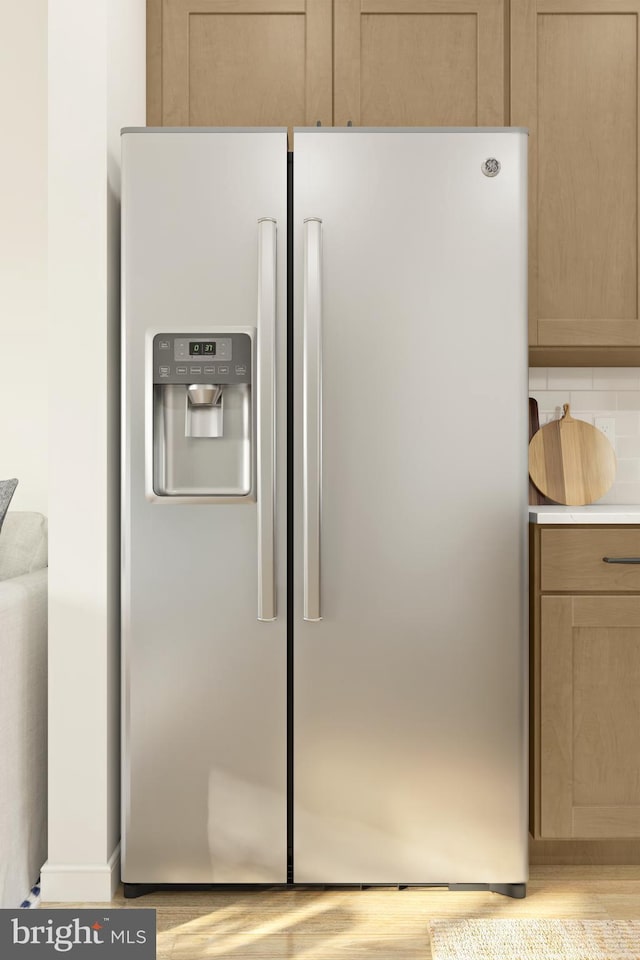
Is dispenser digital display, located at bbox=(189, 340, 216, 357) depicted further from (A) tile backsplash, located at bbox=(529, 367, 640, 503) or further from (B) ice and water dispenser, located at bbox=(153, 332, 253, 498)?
(A) tile backsplash, located at bbox=(529, 367, 640, 503)

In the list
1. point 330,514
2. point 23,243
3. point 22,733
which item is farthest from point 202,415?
point 23,243

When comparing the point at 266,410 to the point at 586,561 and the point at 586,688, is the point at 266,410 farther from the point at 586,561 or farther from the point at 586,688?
the point at 586,688

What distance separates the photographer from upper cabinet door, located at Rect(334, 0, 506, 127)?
2.16 m

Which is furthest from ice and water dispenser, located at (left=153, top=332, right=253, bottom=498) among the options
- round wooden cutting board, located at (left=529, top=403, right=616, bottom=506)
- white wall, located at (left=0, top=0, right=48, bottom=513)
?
round wooden cutting board, located at (left=529, top=403, right=616, bottom=506)

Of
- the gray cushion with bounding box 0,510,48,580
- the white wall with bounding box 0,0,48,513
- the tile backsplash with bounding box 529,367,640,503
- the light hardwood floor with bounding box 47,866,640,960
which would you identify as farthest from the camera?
the tile backsplash with bounding box 529,367,640,503

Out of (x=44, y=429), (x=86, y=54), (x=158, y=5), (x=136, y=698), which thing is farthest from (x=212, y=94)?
(x=136, y=698)

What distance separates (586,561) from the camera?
1.88 meters

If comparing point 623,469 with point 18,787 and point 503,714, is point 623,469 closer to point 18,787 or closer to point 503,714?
point 503,714

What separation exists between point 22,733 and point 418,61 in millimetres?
2163

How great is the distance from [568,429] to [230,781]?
151 centimetres

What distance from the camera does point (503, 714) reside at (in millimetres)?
1753

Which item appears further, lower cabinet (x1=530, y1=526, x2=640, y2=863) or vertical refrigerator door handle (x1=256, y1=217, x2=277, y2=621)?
lower cabinet (x1=530, y1=526, x2=640, y2=863)

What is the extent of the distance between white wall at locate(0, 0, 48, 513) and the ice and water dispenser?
27.1 inches

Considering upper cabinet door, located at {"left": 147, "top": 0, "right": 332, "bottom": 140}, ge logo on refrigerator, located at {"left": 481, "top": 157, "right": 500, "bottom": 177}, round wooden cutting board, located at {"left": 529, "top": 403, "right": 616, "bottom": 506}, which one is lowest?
round wooden cutting board, located at {"left": 529, "top": 403, "right": 616, "bottom": 506}
